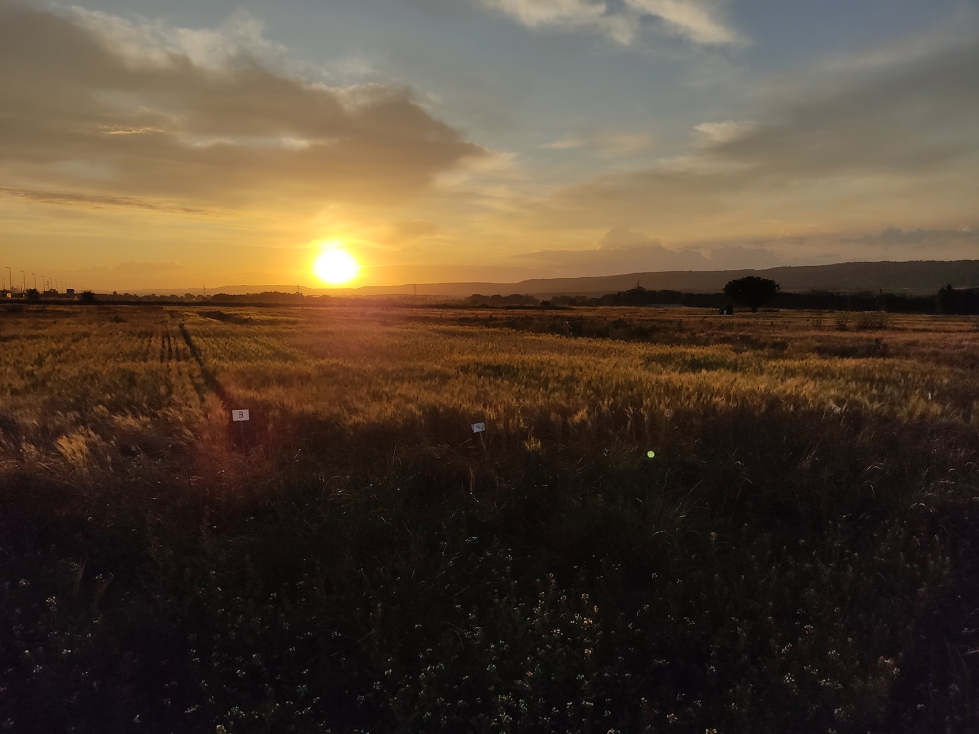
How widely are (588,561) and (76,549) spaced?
458 centimetres

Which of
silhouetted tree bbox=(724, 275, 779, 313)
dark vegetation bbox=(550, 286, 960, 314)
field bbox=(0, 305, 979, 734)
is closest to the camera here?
field bbox=(0, 305, 979, 734)

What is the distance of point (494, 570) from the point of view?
16.3 feet

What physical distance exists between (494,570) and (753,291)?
109m

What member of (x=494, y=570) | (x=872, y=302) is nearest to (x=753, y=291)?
(x=872, y=302)

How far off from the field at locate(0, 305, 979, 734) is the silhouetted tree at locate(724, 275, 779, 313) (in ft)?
340

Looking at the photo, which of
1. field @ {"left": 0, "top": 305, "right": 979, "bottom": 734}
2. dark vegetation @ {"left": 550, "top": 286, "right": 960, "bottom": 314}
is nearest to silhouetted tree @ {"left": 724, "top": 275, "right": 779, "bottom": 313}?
dark vegetation @ {"left": 550, "top": 286, "right": 960, "bottom": 314}

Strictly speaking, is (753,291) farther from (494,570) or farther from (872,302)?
(494,570)

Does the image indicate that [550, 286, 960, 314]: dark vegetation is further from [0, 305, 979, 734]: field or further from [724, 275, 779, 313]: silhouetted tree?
[0, 305, 979, 734]: field

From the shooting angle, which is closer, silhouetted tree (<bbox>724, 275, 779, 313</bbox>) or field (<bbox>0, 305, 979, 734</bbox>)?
field (<bbox>0, 305, 979, 734</bbox>)

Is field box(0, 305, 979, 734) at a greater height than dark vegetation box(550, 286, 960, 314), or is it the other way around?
dark vegetation box(550, 286, 960, 314)

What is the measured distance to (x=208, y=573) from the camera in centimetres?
495

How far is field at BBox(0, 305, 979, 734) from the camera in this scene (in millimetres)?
3979

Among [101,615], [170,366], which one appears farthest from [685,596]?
[170,366]

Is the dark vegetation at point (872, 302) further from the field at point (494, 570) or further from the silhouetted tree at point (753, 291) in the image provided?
the field at point (494, 570)
